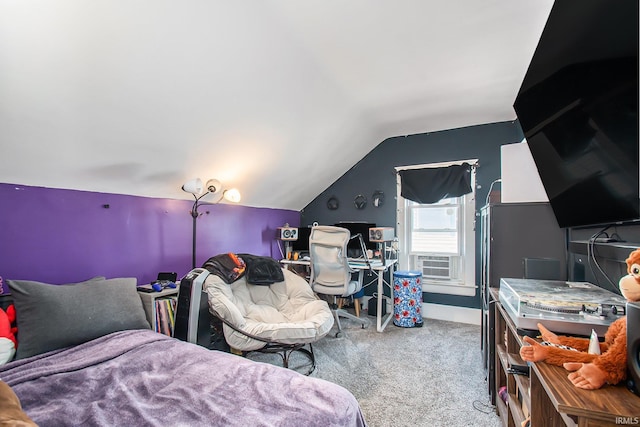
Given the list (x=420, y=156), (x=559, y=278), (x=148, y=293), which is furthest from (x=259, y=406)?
(x=420, y=156)

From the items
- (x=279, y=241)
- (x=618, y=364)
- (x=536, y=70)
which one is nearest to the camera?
(x=618, y=364)

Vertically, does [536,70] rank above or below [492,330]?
above

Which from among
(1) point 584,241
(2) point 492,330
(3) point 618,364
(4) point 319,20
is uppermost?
(4) point 319,20

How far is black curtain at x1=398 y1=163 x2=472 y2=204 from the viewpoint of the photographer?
13.1 ft

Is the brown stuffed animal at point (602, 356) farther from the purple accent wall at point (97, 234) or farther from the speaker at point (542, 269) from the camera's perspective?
the purple accent wall at point (97, 234)

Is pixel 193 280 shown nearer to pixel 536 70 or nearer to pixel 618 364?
pixel 618 364

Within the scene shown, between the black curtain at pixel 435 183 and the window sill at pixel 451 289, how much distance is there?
3.86 feet

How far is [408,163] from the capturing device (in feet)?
14.6

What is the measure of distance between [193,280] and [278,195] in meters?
2.05

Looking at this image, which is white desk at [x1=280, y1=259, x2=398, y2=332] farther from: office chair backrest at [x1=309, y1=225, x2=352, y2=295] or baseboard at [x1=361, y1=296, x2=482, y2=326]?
baseboard at [x1=361, y1=296, x2=482, y2=326]

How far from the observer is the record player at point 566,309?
1046 mm

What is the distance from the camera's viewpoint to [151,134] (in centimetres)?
227

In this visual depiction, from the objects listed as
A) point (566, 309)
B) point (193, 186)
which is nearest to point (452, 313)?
point (566, 309)

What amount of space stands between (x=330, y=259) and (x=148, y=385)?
7.86 ft
